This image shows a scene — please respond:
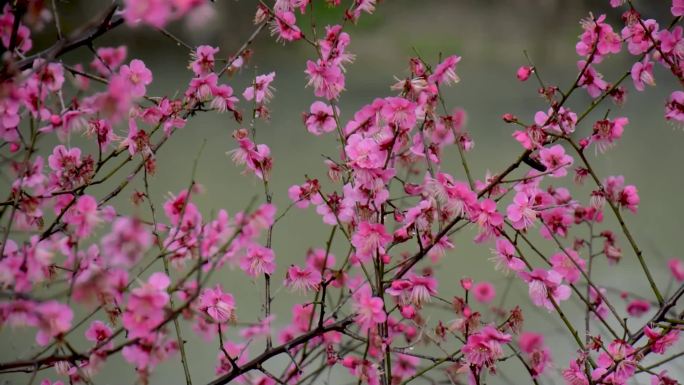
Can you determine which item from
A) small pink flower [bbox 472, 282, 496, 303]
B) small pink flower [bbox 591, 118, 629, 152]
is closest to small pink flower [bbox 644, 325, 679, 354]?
small pink flower [bbox 591, 118, 629, 152]

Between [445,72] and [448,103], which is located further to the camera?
[448,103]

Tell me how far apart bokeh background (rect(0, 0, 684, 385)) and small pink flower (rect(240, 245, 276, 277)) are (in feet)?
3.44

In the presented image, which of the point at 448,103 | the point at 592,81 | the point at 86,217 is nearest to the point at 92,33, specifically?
the point at 86,217

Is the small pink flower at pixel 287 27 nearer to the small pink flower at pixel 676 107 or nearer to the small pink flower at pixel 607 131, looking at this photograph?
the small pink flower at pixel 607 131

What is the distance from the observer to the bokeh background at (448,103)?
8.54ft

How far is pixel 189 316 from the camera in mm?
947

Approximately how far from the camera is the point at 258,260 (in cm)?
131

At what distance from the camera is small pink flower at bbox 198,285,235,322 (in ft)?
4.19

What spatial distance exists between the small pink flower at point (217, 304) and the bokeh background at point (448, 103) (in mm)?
1057

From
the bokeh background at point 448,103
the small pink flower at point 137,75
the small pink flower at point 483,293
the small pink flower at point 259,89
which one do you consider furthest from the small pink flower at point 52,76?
the bokeh background at point 448,103

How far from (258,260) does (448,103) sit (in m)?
2.05

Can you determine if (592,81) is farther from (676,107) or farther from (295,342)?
(295,342)

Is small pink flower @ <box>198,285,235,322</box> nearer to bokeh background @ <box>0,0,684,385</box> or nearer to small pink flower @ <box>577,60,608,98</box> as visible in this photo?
small pink flower @ <box>577,60,608,98</box>

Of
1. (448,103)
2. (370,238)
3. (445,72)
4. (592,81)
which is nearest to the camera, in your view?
(370,238)
